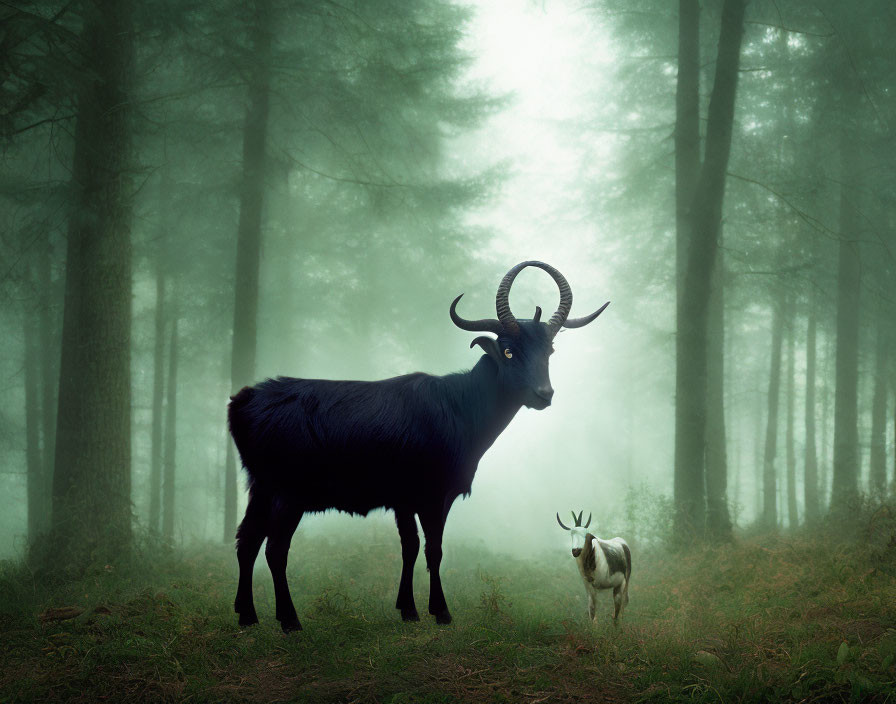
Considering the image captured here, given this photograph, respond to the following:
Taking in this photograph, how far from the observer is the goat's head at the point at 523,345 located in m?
5.95

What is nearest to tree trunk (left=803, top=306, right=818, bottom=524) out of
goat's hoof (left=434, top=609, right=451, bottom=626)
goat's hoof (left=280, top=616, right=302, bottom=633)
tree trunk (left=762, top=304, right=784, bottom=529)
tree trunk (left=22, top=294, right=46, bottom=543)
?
tree trunk (left=762, top=304, right=784, bottom=529)

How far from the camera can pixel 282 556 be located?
5863 mm

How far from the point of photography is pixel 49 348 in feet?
52.4

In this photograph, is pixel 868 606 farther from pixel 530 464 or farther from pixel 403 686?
pixel 530 464

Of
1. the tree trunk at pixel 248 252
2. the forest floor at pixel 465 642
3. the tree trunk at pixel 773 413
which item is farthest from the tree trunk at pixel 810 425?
the tree trunk at pixel 248 252

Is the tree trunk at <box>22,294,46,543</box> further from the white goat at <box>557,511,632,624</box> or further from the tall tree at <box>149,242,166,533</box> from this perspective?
the white goat at <box>557,511,632,624</box>

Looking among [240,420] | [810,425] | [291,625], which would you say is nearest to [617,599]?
[291,625]

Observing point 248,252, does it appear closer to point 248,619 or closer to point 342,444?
point 342,444

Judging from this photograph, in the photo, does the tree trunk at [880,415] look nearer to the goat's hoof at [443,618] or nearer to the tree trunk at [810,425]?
the tree trunk at [810,425]

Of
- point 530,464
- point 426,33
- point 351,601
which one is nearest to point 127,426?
point 351,601

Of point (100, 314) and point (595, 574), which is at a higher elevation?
point (100, 314)

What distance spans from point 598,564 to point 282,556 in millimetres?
2943

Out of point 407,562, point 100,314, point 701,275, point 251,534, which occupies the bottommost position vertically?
point 407,562

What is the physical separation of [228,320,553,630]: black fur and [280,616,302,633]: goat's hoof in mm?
14
